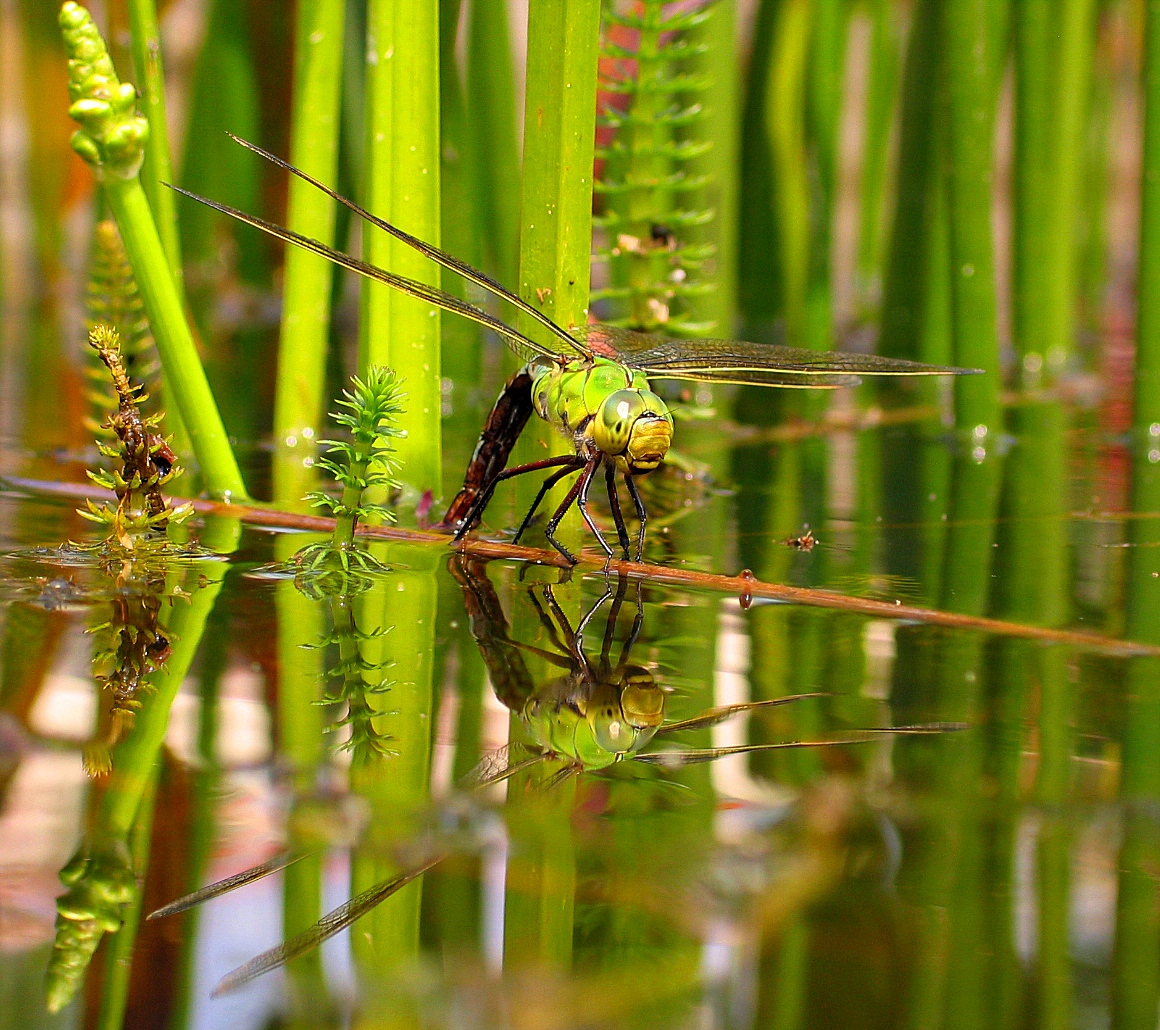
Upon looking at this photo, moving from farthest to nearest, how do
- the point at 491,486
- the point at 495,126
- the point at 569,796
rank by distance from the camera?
the point at 495,126 → the point at 491,486 → the point at 569,796

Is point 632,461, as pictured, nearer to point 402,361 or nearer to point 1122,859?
point 402,361

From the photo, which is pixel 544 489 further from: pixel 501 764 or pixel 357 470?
pixel 501 764

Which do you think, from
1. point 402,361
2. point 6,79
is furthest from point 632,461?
point 6,79

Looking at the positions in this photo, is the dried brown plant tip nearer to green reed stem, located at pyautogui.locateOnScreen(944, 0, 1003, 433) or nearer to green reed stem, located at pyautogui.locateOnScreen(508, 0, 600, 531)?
green reed stem, located at pyautogui.locateOnScreen(508, 0, 600, 531)

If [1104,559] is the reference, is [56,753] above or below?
below

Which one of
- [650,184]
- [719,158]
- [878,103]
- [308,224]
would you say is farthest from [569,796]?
[878,103]

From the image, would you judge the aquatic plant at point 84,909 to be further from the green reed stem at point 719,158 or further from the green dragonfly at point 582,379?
the green reed stem at point 719,158
